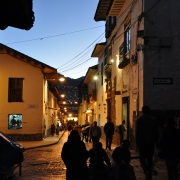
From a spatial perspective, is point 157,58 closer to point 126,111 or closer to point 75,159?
point 126,111

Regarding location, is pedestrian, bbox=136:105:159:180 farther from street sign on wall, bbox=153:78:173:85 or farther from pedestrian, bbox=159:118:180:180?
street sign on wall, bbox=153:78:173:85

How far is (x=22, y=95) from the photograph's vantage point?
3109cm

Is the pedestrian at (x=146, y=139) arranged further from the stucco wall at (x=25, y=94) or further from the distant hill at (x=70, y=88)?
the distant hill at (x=70, y=88)

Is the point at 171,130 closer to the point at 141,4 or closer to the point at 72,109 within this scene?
the point at 141,4

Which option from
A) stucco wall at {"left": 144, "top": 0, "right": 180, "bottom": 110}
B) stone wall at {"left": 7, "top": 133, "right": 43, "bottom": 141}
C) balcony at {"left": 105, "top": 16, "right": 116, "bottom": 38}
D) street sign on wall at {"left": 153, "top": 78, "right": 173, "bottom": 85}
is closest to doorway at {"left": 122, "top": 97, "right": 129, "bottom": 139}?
stucco wall at {"left": 144, "top": 0, "right": 180, "bottom": 110}

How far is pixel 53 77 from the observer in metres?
35.3

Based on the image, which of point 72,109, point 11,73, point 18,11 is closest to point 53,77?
point 11,73

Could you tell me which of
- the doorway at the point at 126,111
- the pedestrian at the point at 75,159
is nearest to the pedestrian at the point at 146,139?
the pedestrian at the point at 75,159

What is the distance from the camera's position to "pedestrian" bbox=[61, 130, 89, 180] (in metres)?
7.61

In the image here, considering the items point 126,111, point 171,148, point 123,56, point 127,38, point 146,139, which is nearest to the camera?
point 171,148

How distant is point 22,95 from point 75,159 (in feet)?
78.7

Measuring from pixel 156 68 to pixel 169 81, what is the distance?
79 centimetres

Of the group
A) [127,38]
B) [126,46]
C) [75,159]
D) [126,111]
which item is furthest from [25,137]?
[75,159]

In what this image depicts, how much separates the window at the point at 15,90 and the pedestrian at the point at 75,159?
78.2 ft
